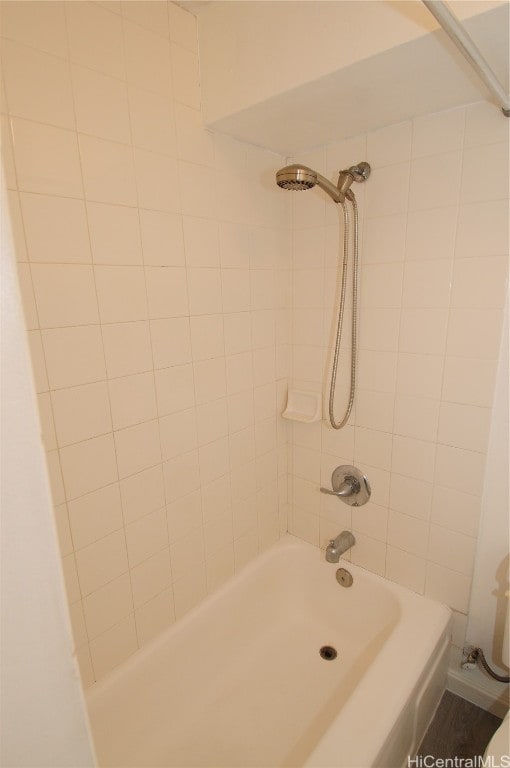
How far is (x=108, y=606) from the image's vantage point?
125 centimetres

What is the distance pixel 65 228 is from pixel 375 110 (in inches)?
40.3

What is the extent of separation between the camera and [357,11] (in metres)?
0.95

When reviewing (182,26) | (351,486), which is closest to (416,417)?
(351,486)

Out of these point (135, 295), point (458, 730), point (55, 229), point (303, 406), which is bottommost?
point (458, 730)

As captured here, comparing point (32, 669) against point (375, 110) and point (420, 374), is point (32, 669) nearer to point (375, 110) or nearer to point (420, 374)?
point (420, 374)

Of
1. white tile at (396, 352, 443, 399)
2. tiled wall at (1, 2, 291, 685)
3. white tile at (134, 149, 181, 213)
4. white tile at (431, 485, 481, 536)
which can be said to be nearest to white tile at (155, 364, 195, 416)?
tiled wall at (1, 2, 291, 685)

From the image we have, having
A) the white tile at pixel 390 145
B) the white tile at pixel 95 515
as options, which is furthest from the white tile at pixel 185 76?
the white tile at pixel 95 515

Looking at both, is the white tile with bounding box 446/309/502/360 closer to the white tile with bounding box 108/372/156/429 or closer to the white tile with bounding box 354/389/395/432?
the white tile with bounding box 354/389/395/432

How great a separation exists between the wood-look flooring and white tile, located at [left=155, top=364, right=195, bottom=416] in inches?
58.8

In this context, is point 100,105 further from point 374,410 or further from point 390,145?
point 374,410

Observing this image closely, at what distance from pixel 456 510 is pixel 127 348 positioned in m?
1.30

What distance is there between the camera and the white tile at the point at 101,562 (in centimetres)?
116

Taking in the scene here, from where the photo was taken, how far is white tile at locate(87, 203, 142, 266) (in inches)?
41.7

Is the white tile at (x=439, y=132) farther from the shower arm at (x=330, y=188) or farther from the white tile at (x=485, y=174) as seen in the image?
the shower arm at (x=330, y=188)
